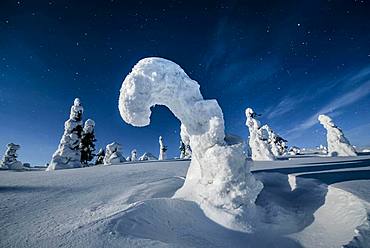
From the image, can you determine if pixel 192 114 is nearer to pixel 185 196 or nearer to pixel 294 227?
pixel 185 196

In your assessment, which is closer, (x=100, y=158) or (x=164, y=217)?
(x=164, y=217)

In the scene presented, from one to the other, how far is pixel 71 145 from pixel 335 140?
29.8 m

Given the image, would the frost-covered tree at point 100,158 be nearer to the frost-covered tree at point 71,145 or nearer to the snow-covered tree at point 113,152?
the snow-covered tree at point 113,152

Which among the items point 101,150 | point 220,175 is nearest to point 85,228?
point 220,175

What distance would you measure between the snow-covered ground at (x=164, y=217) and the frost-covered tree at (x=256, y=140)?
1443cm

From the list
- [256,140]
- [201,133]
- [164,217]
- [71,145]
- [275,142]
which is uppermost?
[275,142]

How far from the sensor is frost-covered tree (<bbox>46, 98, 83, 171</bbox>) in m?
19.9

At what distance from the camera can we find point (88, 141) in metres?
29.5

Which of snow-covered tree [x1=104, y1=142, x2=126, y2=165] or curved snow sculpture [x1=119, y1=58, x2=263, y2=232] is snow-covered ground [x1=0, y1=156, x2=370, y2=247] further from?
snow-covered tree [x1=104, y1=142, x2=126, y2=165]

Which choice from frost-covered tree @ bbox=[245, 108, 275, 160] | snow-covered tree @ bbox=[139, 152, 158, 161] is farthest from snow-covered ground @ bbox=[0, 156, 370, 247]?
snow-covered tree @ bbox=[139, 152, 158, 161]

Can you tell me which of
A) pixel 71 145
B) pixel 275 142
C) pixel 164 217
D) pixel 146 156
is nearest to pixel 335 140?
pixel 275 142

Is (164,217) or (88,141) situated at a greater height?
(88,141)

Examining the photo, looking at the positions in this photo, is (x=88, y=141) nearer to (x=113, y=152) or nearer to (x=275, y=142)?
(x=113, y=152)

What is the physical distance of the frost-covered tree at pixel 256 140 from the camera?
20.5 metres
